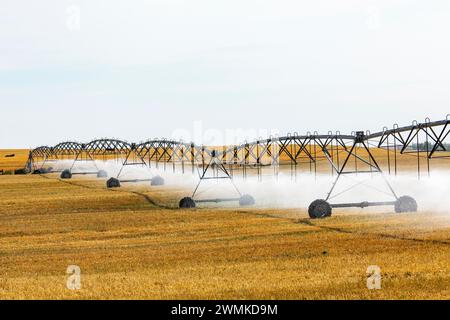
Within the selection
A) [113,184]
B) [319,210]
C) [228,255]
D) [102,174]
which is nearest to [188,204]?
[319,210]

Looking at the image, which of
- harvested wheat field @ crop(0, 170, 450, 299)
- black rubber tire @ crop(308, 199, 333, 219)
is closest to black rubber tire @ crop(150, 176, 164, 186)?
harvested wheat field @ crop(0, 170, 450, 299)

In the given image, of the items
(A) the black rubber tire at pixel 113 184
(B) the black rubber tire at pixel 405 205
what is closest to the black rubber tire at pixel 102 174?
(A) the black rubber tire at pixel 113 184

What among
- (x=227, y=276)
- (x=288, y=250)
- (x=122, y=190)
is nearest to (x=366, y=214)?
(x=288, y=250)

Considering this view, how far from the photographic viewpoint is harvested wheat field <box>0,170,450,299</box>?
73.9 feet

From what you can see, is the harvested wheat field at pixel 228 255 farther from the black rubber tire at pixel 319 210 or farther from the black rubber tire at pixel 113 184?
Answer: the black rubber tire at pixel 113 184

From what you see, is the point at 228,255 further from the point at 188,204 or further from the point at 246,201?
the point at 246,201

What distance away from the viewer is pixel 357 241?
33562mm

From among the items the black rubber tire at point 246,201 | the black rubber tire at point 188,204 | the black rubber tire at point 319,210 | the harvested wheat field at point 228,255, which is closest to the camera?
the harvested wheat field at point 228,255

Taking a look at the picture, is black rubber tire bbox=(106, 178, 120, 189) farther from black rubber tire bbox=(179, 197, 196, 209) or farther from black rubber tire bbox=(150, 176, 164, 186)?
black rubber tire bbox=(179, 197, 196, 209)

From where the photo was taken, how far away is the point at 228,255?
99.9 feet

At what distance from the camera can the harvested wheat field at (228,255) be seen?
22.5 m

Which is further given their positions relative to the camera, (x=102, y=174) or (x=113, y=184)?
(x=102, y=174)

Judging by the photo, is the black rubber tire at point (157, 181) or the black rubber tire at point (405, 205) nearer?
the black rubber tire at point (405, 205)
